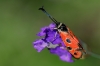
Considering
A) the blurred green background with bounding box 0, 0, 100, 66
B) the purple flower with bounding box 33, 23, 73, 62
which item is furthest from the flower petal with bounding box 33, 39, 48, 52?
the blurred green background with bounding box 0, 0, 100, 66

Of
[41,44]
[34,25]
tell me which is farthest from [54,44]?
[34,25]

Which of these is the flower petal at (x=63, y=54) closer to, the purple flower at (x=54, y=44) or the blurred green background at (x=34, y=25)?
the purple flower at (x=54, y=44)

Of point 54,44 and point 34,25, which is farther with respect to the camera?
point 34,25

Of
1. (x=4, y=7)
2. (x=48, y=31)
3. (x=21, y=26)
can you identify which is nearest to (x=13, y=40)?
(x=21, y=26)

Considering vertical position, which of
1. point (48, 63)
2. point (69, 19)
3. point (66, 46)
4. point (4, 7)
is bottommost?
point (66, 46)

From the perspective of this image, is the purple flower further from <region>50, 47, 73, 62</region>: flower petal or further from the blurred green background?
the blurred green background

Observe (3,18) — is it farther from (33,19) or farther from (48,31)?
(48,31)

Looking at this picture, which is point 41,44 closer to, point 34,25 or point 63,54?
point 63,54

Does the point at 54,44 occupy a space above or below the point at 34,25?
below
